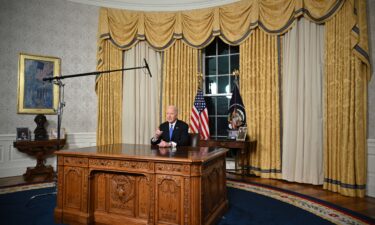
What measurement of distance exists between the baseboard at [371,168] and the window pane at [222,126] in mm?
2814

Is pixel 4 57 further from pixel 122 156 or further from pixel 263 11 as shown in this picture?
pixel 263 11

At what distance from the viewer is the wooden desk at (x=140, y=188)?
8.21ft

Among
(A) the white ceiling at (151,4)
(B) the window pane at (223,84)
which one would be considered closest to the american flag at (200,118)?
(B) the window pane at (223,84)

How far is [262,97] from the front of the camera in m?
5.28

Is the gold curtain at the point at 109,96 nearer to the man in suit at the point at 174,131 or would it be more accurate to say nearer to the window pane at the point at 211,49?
the window pane at the point at 211,49

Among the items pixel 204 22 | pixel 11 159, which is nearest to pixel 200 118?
pixel 204 22

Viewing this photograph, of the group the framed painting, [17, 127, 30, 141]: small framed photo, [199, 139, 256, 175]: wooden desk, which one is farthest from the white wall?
[199, 139, 256, 175]: wooden desk

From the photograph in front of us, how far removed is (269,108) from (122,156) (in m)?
3.46

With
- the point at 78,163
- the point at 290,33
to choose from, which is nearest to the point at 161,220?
the point at 78,163

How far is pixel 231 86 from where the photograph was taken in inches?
236

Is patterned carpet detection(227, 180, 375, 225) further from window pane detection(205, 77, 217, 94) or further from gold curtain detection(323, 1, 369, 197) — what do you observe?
window pane detection(205, 77, 217, 94)

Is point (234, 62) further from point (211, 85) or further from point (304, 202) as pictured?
point (304, 202)

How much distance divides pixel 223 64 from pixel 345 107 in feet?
9.38

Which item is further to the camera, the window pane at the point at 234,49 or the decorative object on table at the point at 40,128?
the window pane at the point at 234,49
